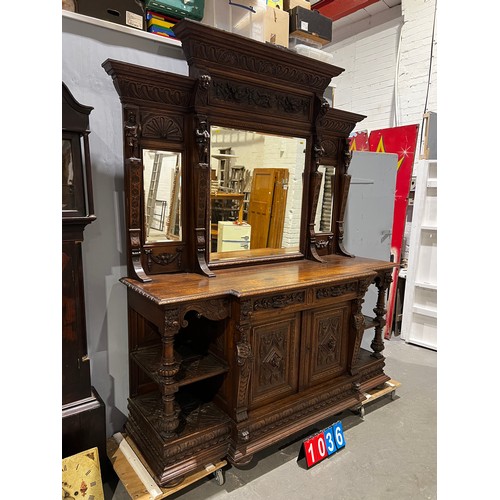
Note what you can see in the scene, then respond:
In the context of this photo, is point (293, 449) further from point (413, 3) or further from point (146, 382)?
point (413, 3)

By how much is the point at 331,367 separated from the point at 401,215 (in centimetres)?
217

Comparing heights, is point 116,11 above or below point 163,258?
above

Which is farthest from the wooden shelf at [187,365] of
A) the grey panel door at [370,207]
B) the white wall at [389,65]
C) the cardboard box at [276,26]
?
the white wall at [389,65]

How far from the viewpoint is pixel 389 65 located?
4.23 meters

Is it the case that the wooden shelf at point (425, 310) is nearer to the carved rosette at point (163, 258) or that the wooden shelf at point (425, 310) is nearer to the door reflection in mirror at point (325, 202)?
the door reflection in mirror at point (325, 202)

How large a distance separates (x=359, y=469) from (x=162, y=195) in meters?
1.84

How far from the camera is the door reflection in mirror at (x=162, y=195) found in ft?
6.31

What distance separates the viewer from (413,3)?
3869 millimetres

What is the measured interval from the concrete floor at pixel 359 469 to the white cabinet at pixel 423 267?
48.5 inches

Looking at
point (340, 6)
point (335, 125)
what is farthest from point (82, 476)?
point (340, 6)

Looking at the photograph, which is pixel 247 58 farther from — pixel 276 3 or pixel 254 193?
pixel 254 193

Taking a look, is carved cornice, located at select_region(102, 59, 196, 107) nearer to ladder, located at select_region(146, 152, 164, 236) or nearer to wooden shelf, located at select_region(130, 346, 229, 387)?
ladder, located at select_region(146, 152, 164, 236)

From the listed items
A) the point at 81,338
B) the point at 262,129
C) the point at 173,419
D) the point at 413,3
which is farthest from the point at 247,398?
the point at 413,3

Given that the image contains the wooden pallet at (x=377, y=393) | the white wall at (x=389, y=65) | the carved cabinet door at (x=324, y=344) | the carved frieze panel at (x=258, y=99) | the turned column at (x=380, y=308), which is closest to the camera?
the carved frieze panel at (x=258, y=99)
